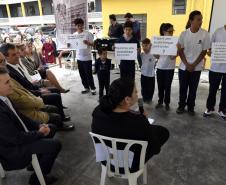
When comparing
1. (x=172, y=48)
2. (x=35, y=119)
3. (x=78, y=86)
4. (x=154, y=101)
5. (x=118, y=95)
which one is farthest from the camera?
(x=78, y=86)

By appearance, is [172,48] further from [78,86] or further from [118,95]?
[78,86]

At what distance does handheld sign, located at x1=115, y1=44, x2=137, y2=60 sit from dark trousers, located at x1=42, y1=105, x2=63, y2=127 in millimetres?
1450

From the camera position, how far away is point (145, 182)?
1.95 m

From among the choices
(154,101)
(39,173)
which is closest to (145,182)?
(39,173)

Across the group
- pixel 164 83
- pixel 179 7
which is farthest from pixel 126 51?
pixel 179 7

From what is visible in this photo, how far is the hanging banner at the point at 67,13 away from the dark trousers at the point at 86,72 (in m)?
1.70

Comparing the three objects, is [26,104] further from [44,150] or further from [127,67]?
[127,67]

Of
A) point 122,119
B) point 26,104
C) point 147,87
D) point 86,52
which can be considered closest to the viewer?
point 122,119

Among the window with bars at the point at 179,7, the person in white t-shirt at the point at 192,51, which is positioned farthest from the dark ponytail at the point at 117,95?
the window with bars at the point at 179,7

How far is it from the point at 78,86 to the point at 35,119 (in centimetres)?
262

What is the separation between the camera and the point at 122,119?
1.37 m

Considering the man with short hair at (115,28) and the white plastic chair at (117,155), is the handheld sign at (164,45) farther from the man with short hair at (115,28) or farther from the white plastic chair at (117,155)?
the man with short hair at (115,28)

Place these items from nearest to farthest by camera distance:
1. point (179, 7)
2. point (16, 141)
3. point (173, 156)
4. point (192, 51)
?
1. point (16, 141)
2. point (173, 156)
3. point (192, 51)
4. point (179, 7)

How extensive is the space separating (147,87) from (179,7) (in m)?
3.60
